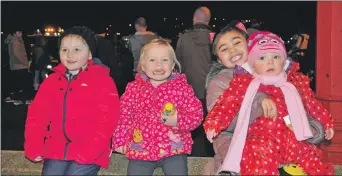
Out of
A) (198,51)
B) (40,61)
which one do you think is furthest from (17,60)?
(198,51)

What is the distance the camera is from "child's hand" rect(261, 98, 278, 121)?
135 inches

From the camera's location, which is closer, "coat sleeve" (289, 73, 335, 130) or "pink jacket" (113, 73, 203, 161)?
"coat sleeve" (289, 73, 335, 130)

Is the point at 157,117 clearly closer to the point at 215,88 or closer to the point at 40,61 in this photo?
the point at 215,88

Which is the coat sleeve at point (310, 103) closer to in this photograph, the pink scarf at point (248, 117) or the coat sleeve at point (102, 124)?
the pink scarf at point (248, 117)

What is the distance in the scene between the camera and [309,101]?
358 cm

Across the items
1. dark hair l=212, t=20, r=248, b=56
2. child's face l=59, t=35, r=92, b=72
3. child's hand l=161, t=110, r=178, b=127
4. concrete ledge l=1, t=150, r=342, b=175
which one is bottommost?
concrete ledge l=1, t=150, r=342, b=175

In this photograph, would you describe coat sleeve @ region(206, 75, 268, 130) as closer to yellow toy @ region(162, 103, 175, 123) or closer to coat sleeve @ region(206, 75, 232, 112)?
coat sleeve @ region(206, 75, 232, 112)

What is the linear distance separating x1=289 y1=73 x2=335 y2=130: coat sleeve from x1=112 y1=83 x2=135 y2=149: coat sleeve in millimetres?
1227

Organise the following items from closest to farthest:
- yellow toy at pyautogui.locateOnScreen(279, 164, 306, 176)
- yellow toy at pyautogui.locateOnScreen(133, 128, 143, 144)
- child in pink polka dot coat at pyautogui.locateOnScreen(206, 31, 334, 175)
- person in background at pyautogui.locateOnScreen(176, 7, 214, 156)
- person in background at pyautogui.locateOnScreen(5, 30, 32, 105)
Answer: child in pink polka dot coat at pyautogui.locateOnScreen(206, 31, 334, 175) → yellow toy at pyautogui.locateOnScreen(279, 164, 306, 176) → yellow toy at pyautogui.locateOnScreen(133, 128, 143, 144) → person in background at pyautogui.locateOnScreen(176, 7, 214, 156) → person in background at pyautogui.locateOnScreen(5, 30, 32, 105)

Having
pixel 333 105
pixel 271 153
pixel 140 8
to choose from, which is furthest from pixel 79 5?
pixel 271 153

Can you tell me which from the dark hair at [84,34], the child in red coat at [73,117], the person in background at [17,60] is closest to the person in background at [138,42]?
the dark hair at [84,34]

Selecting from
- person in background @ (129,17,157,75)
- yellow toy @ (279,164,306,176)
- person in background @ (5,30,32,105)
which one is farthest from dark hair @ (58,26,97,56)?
person in background @ (5,30,32,105)

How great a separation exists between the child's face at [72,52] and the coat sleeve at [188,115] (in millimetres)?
874

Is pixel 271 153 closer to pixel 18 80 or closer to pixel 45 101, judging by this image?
pixel 45 101
